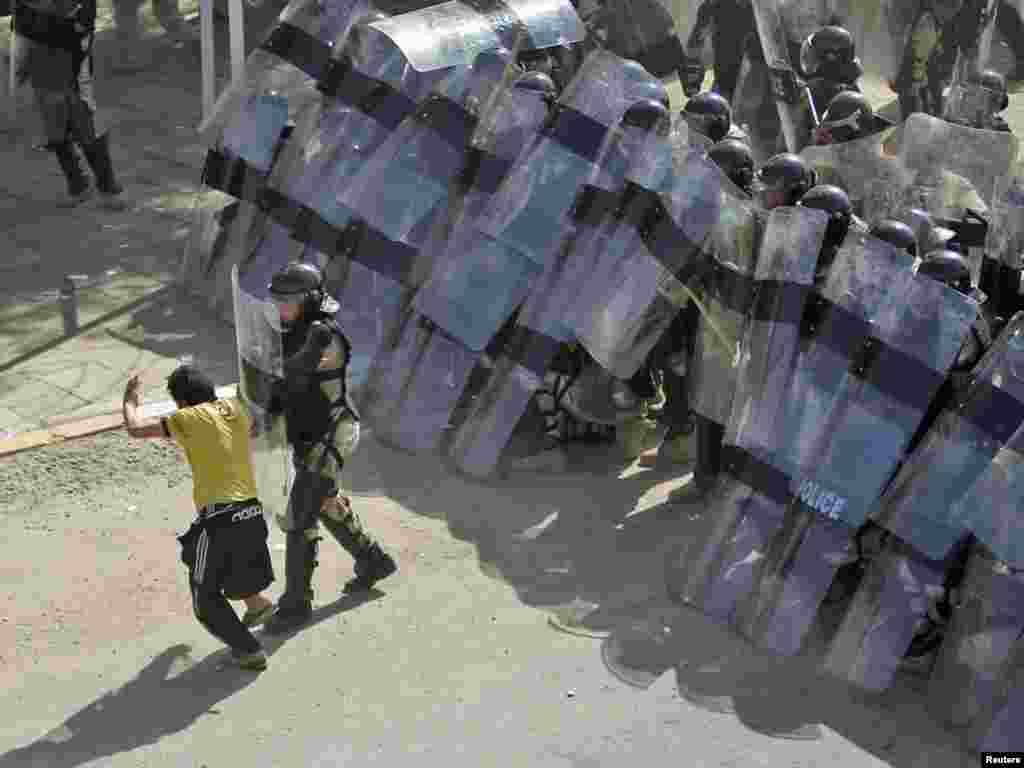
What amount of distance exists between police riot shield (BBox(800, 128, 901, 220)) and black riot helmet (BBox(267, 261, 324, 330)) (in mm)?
3448

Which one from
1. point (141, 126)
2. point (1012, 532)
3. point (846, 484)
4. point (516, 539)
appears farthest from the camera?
point (141, 126)

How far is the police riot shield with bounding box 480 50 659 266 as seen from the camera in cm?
814

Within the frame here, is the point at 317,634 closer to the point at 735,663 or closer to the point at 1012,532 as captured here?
the point at 735,663

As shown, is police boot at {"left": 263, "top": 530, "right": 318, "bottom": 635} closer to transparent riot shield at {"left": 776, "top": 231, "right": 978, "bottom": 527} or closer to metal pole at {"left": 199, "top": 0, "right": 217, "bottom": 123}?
transparent riot shield at {"left": 776, "top": 231, "right": 978, "bottom": 527}

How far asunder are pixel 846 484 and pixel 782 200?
1.71 m

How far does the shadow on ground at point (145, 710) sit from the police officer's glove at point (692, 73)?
739 cm

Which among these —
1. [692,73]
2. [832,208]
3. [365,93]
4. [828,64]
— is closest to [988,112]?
[828,64]

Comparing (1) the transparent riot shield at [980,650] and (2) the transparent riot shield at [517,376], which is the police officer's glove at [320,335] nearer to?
(2) the transparent riot shield at [517,376]

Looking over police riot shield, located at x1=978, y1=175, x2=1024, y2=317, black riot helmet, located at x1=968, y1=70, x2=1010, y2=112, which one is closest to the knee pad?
police riot shield, located at x1=978, y1=175, x2=1024, y2=317

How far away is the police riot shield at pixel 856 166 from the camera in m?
9.07

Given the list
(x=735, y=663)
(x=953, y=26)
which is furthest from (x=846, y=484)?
(x=953, y=26)

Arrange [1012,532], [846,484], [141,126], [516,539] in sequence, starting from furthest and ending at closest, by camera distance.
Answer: [141,126], [516,539], [846,484], [1012,532]

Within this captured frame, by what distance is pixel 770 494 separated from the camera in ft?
22.9

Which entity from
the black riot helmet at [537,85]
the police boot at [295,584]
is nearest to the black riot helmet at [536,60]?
the black riot helmet at [537,85]
